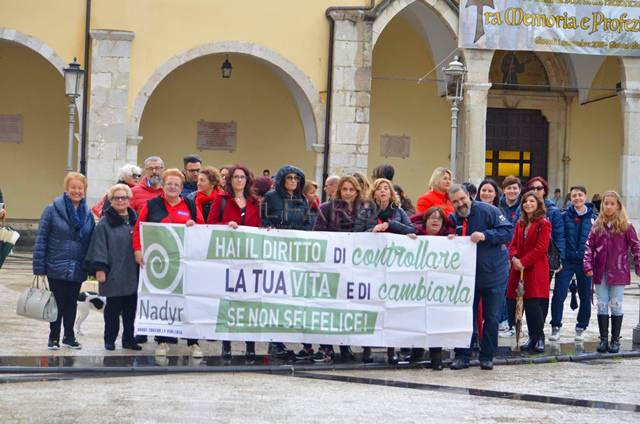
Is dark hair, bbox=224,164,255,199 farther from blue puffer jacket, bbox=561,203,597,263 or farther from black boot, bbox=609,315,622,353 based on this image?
black boot, bbox=609,315,622,353

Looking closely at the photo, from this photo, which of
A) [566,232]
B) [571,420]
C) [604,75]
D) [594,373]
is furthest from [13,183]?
[571,420]

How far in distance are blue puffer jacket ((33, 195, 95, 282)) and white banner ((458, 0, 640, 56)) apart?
1431 cm

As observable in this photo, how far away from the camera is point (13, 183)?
88.8 ft

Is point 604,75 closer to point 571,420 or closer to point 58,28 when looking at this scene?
point 58,28

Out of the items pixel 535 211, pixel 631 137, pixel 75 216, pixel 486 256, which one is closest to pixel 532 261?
pixel 535 211

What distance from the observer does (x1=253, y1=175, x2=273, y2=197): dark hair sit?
11594mm

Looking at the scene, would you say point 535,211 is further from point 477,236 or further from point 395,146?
point 395,146

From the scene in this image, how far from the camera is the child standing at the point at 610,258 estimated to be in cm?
1256

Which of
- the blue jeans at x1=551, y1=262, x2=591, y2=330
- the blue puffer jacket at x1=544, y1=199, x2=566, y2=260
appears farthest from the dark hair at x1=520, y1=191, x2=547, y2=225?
the blue jeans at x1=551, y1=262, x2=591, y2=330

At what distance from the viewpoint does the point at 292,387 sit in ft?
32.0

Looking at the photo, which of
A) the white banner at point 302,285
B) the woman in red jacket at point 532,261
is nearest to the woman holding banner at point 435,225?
the white banner at point 302,285

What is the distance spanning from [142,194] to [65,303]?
1.48 m

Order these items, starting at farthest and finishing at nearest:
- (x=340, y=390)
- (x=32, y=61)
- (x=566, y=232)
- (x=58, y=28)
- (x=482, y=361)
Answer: (x=32, y=61)
(x=58, y=28)
(x=566, y=232)
(x=482, y=361)
(x=340, y=390)

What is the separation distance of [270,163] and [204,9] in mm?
5087
